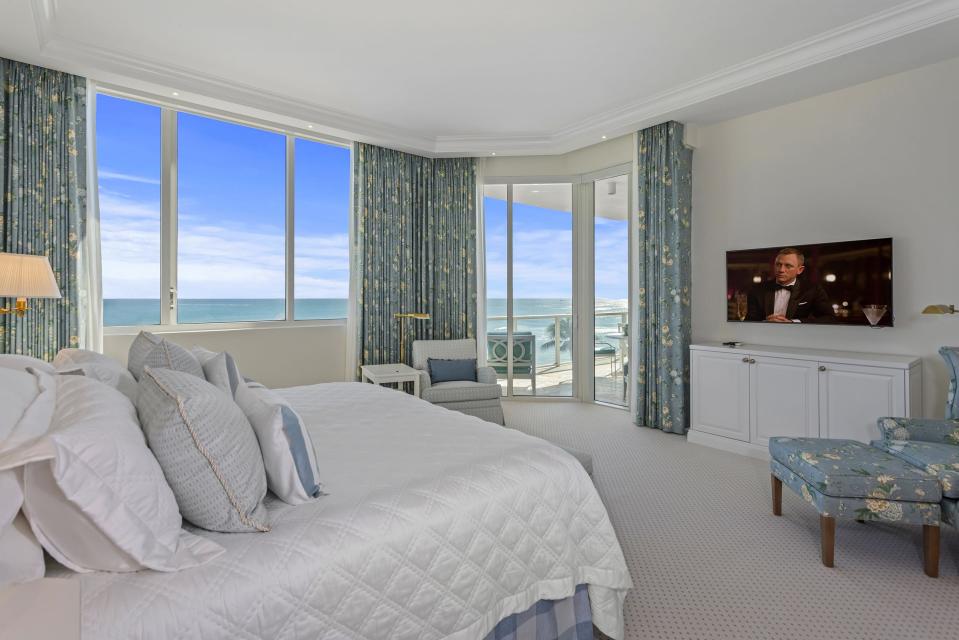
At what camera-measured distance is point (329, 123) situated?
4.47m

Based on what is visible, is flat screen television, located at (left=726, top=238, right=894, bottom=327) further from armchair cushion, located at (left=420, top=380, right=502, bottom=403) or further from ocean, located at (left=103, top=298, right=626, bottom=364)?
armchair cushion, located at (left=420, top=380, right=502, bottom=403)

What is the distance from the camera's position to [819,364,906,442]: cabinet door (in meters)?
3.10

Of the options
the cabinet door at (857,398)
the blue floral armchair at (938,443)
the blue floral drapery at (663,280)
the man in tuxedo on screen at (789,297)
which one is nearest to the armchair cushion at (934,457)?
the blue floral armchair at (938,443)

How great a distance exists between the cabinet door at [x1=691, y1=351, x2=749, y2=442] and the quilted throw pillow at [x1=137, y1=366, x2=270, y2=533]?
3.66 meters

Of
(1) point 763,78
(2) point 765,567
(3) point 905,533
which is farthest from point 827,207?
(2) point 765,567

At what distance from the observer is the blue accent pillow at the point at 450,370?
4.70 meters

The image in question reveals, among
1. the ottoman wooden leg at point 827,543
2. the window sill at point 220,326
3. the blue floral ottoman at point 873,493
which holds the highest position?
the window sill at point 220,326

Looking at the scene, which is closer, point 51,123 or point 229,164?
point 51,123

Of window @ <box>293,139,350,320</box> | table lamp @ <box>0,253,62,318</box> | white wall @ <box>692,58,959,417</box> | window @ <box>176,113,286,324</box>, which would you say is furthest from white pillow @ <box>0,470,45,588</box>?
white wall @ <box>692,58,959,417</box>

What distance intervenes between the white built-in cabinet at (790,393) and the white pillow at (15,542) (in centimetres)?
405

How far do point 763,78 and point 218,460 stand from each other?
409cm

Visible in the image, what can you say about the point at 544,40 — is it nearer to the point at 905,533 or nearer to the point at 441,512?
the point at 441,512

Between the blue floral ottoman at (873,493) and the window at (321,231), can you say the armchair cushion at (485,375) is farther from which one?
the blue floral ottoman at (873,493)

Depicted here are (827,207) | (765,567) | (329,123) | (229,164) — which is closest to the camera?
(765,567)
